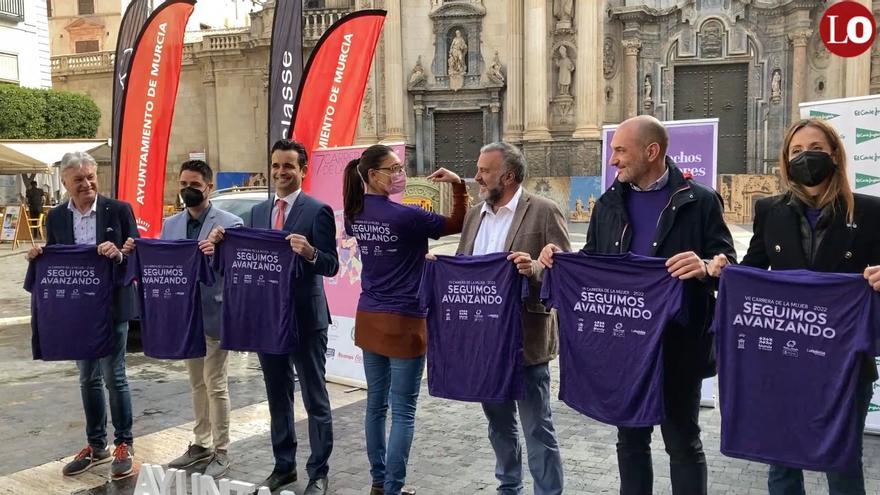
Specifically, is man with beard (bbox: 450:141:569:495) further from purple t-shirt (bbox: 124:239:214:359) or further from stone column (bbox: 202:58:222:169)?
stone column (bbox: 202:58:222:169)

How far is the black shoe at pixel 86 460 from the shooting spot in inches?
221

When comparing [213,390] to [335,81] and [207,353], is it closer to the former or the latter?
[207,353]

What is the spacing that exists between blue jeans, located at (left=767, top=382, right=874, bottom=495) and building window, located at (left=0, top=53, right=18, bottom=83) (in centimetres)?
3579

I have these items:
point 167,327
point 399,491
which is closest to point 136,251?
point 167,327

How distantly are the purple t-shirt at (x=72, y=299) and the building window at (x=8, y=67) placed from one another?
31.5 metres

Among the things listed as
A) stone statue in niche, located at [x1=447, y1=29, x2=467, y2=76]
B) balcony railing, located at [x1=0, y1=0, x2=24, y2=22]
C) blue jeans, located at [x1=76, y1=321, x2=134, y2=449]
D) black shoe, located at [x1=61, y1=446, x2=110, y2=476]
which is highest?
balcony railing, located at [x1=0, y1=0, x2=24, y2=22]

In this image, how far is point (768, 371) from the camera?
135 inches

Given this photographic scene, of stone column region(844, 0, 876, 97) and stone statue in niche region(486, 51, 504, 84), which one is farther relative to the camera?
stone statue in niche region(486, 51, 504, 84)

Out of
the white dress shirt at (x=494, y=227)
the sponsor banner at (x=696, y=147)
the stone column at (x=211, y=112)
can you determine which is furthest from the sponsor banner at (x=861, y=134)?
the stone column at (x=211, y=112)

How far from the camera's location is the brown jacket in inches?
167

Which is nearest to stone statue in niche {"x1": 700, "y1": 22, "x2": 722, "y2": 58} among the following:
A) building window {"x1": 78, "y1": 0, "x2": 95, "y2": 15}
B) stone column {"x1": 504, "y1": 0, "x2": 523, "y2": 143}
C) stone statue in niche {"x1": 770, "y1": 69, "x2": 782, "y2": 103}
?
stone statue in niche {"x1": 770, "y1": 69, "x2": 782, "y2": 103}

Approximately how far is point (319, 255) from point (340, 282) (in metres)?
3.15

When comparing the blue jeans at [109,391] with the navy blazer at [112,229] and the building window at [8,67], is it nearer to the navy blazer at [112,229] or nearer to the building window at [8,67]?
the navy blazer at [112,229]

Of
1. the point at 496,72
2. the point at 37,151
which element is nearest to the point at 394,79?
the point at 496,72
